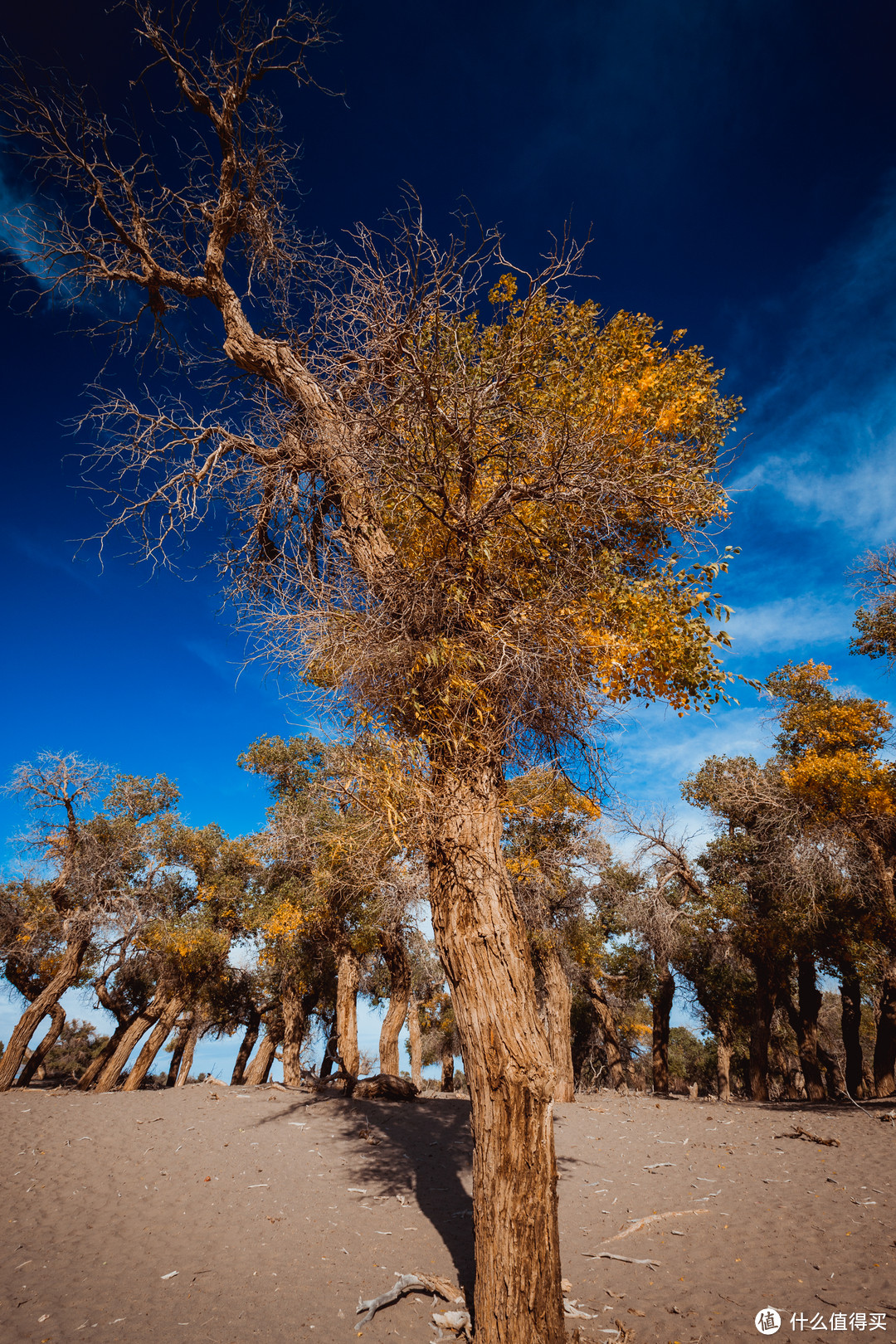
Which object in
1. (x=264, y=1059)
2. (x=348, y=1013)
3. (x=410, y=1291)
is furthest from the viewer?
(x=264, y=1059)

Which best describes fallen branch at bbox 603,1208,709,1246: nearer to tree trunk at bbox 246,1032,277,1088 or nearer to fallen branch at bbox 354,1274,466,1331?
fallen branch at bbox 354,1274,466,1331

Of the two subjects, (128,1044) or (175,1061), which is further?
(175,1061)

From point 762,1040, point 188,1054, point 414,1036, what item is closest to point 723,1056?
point 762,1040

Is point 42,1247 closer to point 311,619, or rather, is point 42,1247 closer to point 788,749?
point 311,619

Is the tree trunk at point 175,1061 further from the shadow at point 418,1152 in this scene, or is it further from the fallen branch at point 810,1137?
the fallen branch at point 810,1137

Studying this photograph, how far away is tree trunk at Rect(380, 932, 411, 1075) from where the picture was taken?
15.7 meters

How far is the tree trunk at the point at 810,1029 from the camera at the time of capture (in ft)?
57.7

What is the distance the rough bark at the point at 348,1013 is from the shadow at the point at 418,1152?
834 millimetres

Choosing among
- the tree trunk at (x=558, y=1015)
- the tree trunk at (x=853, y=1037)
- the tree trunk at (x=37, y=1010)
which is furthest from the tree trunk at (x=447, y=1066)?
the tree trunk at (x=37, y=1010)

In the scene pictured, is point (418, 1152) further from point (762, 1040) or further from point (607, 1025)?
point (762, 1040)

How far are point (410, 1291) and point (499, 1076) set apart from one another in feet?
11.3

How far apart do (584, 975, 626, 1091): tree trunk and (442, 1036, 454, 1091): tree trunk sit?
27.0 ft

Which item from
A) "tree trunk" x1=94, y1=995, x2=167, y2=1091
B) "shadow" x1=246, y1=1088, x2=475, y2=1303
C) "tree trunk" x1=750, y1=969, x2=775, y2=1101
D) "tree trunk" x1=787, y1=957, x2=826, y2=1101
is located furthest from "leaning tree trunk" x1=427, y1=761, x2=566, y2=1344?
"tree trunk" x1=94, y1=995, x2=167, y2=1091

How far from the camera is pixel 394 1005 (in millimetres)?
15961
